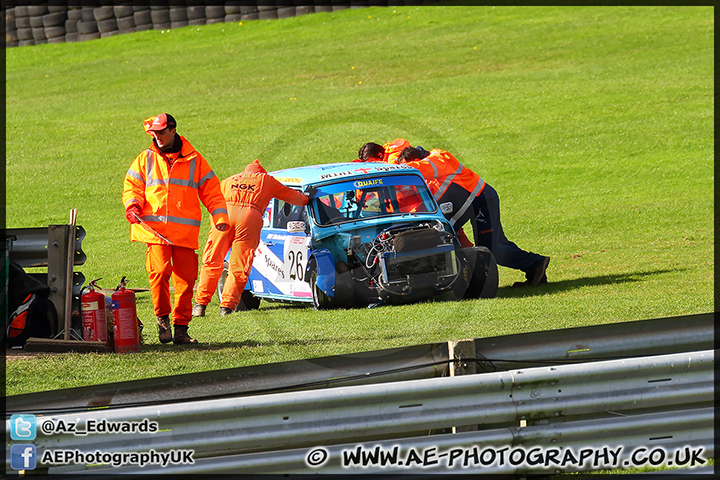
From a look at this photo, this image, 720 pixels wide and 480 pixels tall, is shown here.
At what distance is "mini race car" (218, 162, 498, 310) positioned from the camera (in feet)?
32.0

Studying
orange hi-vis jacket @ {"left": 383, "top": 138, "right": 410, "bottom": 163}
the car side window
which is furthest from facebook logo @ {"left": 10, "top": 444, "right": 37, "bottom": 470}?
orange hi-vis jacket @ {"left": 383, "top": 138, "right": 410, "bottom": 163}

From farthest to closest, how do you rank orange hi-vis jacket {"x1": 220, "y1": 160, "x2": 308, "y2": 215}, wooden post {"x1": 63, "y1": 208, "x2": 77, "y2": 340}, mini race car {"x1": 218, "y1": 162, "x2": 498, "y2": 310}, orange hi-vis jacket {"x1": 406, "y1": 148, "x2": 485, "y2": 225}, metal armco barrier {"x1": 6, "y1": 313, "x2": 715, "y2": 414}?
1. orange hi-vis jacket {"x1": 406, "y1": 148, "x2": 485, "y2": 225}
2. orange hi-vis jacket {"x1": 220, "y1": 160, "x2": 308, "y2": 215}
3. mini race car {"x1": 218, "y1": 162, "x2": 498, "y2": 310}
4. wooden post {"x1": 63, "y1": 208, "x2": 77, "y2": 340}
5. metal armco barrier {"x1": 6, "y1": 313, "x2": 715, "y2": 414}

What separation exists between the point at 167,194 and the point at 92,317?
1377 mm

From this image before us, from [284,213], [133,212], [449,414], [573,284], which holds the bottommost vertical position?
[573,284]

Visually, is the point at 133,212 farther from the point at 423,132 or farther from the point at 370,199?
the point at 423,132

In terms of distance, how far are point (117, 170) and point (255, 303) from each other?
470 inches

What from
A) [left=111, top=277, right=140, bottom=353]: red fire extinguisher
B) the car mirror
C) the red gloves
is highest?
the red gloves

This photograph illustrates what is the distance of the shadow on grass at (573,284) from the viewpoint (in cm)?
1078

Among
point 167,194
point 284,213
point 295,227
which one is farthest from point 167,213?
point 284,213

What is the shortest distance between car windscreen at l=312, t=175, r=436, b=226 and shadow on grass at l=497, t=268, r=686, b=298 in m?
1.51

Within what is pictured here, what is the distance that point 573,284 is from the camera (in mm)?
11094

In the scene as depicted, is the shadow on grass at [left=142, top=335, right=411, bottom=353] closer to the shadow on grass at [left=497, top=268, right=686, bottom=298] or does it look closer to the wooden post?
the wooden post

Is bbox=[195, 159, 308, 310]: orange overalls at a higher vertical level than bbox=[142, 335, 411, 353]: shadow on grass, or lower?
higher

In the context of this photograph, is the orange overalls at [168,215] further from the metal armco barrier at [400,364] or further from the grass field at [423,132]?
the metal armco barrier at [400,364]
